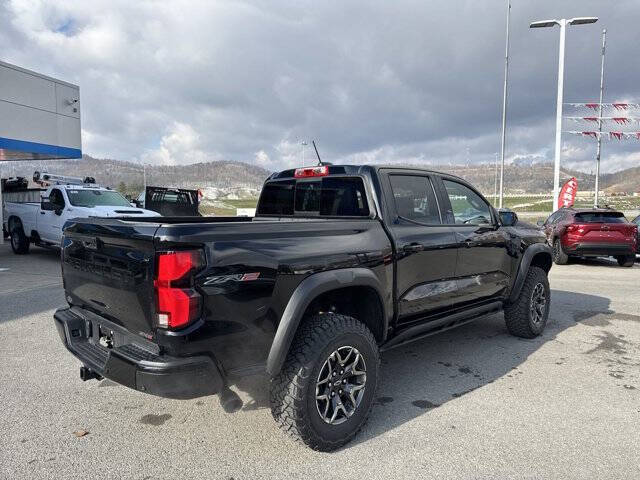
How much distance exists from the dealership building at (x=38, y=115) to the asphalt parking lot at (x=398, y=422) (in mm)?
12837

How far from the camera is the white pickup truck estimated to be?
35.2ft

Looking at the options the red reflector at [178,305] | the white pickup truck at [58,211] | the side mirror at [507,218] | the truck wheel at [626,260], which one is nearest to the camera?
the red reflector at [178,305]

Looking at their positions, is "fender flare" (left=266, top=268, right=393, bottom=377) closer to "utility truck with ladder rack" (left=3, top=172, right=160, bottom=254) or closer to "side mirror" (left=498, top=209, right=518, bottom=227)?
"side mirror" (left=498, top=209, right=518, bottom=227)

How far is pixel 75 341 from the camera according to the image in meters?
3.15

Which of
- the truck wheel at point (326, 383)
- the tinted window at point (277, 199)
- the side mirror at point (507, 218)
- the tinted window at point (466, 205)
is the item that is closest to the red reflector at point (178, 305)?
the truck wheel at point (326, 383)

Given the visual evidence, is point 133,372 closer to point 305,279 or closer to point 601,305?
point 305,279

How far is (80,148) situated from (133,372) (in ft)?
59.6

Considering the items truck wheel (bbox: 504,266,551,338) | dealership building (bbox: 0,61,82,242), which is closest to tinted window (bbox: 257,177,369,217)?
truck wheel (bbox: 504,266,551,338)

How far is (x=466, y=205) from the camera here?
14.9 feet

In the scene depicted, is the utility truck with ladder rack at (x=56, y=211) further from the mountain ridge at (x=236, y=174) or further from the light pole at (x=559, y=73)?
the mountain ridge at (x=236, y=174)

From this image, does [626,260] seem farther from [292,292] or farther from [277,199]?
[292,292]

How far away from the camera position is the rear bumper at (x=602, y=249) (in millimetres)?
11094

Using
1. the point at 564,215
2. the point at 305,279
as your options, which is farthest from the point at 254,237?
the point at 564,215

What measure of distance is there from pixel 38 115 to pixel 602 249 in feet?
57.9
